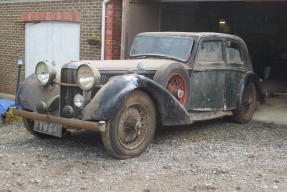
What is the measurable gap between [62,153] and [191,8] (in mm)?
8014

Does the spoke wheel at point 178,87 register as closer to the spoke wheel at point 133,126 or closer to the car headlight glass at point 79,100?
the spoke wheel at point 133,126

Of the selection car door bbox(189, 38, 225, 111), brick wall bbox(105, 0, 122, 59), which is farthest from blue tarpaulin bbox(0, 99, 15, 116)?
car door bbox(189, 38, 225, 111)

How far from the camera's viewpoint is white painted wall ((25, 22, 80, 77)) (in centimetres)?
1052

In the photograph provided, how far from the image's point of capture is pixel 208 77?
7.07m

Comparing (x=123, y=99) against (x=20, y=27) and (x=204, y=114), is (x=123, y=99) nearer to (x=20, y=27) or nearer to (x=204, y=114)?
(x=204, y=114)

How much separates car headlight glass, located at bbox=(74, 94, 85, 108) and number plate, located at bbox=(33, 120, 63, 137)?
36 cm

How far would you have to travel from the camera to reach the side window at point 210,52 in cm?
704

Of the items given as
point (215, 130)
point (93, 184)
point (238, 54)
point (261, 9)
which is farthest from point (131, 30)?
point (261, 9)

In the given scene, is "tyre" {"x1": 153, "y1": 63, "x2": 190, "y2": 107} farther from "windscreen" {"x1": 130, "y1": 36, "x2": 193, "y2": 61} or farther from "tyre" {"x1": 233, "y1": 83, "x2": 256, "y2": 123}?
"tyre" {"x1": 233, "y1": 83, "x2": 256, "y2": 123}

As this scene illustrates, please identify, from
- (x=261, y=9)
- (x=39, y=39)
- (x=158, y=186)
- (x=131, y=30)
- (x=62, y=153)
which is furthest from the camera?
(x=261, y=9)

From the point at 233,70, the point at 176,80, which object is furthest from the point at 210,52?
the point at 176,80

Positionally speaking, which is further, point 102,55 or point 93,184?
point 102,55

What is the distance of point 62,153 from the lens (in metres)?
5.81

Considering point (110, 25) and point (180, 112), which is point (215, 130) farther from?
point (110, 25)
